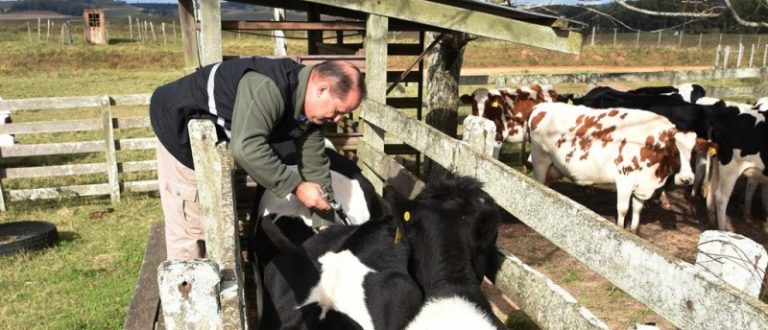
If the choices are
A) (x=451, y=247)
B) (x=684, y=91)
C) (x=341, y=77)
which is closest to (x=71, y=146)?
(x=341, y=77)

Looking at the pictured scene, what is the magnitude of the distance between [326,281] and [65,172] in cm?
672

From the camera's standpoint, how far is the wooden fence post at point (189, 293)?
1.61 m

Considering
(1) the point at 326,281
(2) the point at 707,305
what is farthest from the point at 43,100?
(2) the point at 707,305

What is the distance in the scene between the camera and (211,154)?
2.12 meters

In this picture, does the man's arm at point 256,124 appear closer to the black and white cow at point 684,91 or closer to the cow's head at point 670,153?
the cow's head at point 670,153

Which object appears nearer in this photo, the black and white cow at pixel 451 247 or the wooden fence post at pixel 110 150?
the black and white cow at pixel 451 247

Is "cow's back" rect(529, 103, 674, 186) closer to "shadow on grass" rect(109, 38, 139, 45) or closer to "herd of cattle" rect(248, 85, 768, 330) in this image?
"herd of cattle" rect(248, 85, 768, 330)

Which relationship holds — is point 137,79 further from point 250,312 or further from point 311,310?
point 311,310

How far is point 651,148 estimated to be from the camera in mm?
6645

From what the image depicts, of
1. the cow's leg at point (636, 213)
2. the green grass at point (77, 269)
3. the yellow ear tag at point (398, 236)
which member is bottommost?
the green grass at point (77, 269)

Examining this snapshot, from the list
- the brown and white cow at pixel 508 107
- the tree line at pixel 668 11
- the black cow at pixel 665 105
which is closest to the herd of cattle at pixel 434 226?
the black cow at pixel 665 105

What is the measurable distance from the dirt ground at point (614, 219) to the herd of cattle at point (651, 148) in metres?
0.34

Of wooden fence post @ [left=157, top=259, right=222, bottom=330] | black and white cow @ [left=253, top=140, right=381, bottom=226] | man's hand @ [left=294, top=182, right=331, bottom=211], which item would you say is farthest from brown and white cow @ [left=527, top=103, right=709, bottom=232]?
wooden fence post @ [left=157, top=259, right=222, bottom=330]

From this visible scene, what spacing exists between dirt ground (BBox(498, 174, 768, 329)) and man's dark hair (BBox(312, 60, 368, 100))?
3.17 m
